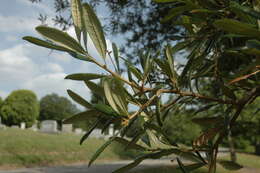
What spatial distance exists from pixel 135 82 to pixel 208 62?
68 cm

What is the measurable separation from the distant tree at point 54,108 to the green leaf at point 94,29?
45.3m

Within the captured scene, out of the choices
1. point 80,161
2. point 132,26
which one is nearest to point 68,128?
point 80,161

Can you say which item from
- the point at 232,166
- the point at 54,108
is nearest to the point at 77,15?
the point at 232,166

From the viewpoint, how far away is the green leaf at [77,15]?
29.2 inches

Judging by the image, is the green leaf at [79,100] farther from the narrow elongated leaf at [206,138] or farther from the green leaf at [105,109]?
the narrow elongated leaf at [206,138]

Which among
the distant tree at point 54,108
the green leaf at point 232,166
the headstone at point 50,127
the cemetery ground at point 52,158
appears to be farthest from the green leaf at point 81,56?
the distant tree at point 54,108

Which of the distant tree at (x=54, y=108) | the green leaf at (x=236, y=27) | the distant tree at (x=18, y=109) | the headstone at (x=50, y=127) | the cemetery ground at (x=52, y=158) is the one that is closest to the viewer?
the green leaf at (x=236, y=27)

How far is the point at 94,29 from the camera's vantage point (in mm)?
756

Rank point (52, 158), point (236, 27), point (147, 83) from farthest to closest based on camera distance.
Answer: point (52, 158), point (147, 83), point (236, 27)

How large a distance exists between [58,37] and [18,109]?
29.2m

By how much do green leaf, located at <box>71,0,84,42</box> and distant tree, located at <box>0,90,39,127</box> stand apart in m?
A: 29.0

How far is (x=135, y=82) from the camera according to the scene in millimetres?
922

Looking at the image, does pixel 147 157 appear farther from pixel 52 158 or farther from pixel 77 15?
pixel 52 158

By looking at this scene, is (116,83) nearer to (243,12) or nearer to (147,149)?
(147,149)
